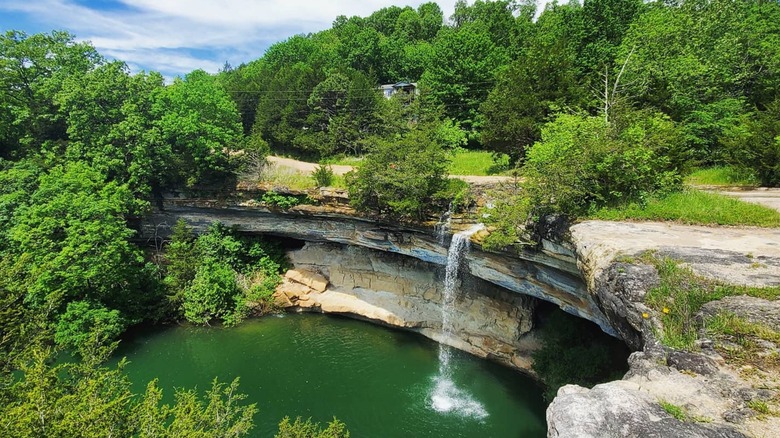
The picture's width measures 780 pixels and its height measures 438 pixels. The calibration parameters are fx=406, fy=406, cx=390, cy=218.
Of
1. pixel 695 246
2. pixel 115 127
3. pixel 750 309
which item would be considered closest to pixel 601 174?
pixel 695 246

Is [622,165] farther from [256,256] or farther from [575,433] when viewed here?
[256,256]

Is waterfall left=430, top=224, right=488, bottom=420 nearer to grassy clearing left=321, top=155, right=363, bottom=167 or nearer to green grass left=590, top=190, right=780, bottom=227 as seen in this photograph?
green grass left=590, top=190, right=780, bottom=227

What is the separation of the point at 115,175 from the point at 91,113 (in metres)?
3.00

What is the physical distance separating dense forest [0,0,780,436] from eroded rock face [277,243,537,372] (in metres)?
2.16

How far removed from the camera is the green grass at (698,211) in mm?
10320

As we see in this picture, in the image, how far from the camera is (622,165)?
Result: 1168 cm

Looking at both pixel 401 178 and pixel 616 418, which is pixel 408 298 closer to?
pixel 401 178

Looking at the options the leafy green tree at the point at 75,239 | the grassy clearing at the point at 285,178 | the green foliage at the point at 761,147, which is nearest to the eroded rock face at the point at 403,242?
the grassy clearing at the point at 285,178

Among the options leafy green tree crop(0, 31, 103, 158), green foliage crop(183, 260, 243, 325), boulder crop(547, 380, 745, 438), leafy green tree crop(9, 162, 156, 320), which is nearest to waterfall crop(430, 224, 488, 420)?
green foliage crop(183, 260, 243, 325)

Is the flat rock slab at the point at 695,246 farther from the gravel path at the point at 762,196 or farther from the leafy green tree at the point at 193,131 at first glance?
the leafy green tree at the point at 193,131

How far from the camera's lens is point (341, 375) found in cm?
1570

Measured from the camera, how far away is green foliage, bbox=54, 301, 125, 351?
15289 millimetres

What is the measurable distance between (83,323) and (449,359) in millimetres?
Result: 14446

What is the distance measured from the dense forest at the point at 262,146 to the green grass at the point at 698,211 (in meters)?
0.56
